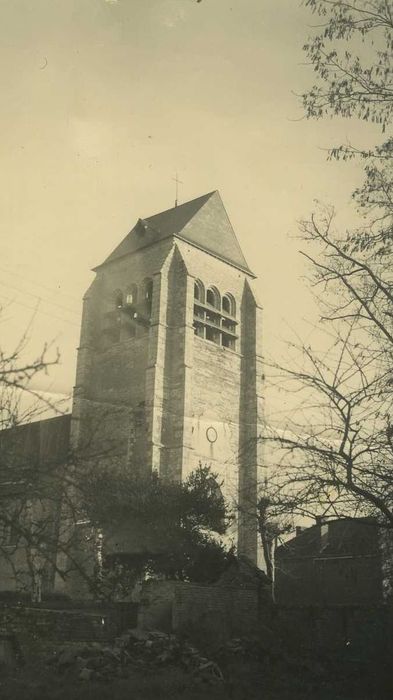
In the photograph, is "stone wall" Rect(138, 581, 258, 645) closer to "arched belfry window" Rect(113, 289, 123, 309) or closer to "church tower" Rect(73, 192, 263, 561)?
"church tower" Rect(73, 192, 263, 561)

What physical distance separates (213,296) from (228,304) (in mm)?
1161

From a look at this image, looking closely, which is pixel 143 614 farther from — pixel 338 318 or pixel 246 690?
pixel 338 318

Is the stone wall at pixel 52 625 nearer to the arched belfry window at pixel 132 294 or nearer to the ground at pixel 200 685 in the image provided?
the ground at pixel 200 685

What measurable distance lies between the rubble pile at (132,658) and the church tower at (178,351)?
14931 millimetres

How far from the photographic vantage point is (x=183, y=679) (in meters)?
10.7

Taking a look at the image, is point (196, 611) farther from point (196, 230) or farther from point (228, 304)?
point (196, 230)

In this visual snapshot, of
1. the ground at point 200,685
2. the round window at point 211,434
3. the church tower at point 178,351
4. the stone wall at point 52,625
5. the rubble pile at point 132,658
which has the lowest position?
the ground at point 200,685

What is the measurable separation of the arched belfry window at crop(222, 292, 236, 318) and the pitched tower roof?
2130 mm

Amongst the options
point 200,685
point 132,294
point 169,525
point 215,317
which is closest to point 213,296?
point 215,317

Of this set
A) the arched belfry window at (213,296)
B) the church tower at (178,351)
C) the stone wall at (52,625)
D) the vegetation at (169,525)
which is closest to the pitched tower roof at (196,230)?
the church tower at (178,351)

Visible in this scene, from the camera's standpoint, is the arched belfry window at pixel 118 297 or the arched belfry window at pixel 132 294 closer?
the arched belfry window at pixel 132 294

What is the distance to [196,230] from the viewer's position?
123 ft

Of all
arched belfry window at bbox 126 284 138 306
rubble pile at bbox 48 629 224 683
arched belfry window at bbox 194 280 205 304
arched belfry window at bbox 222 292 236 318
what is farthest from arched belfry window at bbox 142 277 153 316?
rubble pile at bbox 48 629 224 683

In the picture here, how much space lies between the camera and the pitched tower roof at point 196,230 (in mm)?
37156
